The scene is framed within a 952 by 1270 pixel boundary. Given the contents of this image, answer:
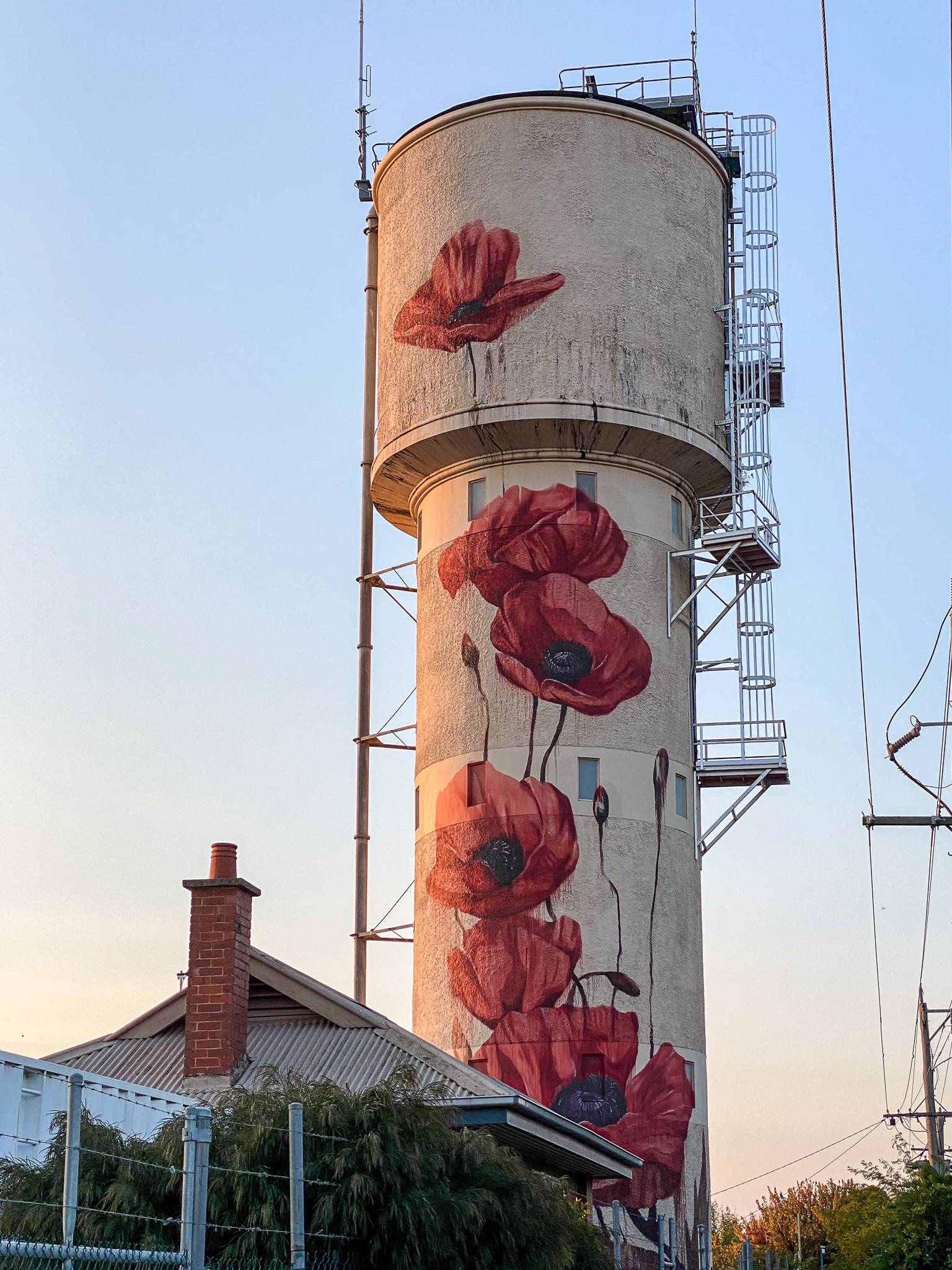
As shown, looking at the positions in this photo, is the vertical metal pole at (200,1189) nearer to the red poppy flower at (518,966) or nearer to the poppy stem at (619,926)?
the red poppy flower at (518,966)

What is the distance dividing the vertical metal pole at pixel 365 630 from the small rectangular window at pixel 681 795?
6902 millimetres

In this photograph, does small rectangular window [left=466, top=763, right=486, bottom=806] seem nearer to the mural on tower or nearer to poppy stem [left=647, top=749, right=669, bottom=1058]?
the mural on tower

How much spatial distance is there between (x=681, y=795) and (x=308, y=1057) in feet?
57.1

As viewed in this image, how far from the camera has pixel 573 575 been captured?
3844 cm

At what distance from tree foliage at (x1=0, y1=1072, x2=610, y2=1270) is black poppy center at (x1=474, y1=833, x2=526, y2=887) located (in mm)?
21899

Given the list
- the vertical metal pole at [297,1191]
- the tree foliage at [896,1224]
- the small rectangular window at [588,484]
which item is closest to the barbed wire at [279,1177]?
the vertical metal pole at [297,1191]

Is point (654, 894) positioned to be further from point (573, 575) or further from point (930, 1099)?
point (930, 1099)

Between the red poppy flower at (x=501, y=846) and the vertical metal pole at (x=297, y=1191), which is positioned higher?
the red poppy flower at (x=501, y=846)

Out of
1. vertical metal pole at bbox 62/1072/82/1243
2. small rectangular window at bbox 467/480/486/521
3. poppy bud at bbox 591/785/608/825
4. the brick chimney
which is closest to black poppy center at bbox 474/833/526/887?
poppy bud at bbox 591/785/608/825

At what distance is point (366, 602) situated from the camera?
4338 centimetres

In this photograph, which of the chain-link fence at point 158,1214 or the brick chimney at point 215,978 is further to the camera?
the brick chimney at point 215,978

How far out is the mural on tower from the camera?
3616cm

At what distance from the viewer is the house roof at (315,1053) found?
72.1 feet

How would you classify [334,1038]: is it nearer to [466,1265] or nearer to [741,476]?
[466,1265]
